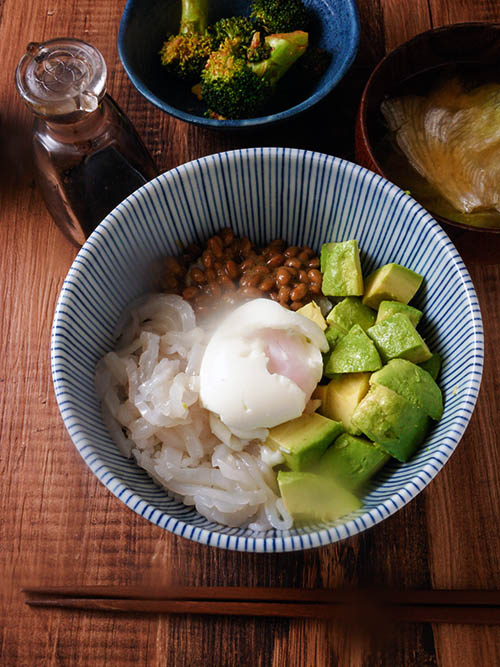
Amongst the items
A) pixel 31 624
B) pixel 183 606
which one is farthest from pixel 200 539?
pixel 31 624

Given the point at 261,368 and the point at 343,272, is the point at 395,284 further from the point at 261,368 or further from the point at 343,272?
the point at 261,368

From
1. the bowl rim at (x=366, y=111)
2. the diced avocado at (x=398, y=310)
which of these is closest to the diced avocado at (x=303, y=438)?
the diced avocado at (x=398, y=310)

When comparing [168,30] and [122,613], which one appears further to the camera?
[168,30]

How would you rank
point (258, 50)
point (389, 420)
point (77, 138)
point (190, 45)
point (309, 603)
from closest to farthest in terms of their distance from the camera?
1. point (389, 420)
2. point (309, 603)
3. point (77, 138)
4. point (258, 50)
5. point (190, 45)

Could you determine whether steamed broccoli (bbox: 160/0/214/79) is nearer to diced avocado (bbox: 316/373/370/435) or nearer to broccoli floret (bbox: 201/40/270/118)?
broccoli floret (bbox: 201/40/270/118)

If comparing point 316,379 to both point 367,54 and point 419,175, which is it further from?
point 367,54

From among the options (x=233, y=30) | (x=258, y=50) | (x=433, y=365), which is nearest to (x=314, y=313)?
(x=433, y=365)

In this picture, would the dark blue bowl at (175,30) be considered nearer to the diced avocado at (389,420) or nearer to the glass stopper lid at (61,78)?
the glass stopper lid at (61,78)
